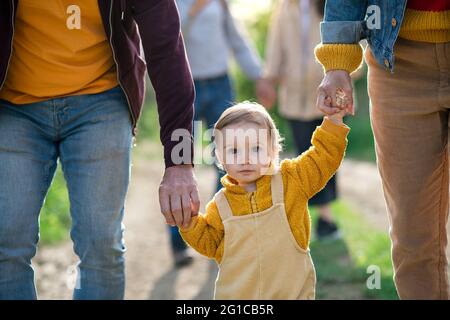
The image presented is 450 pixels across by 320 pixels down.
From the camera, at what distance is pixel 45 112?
3.35m

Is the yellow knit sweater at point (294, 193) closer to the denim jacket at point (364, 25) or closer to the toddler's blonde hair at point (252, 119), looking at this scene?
the toddler's blonde hair at point (252, 119)

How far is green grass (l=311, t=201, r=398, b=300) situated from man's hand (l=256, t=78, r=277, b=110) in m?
1.08

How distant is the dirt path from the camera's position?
543 cm

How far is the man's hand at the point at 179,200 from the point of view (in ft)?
10.6

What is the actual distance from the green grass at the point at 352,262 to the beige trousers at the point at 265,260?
1617 millimetres

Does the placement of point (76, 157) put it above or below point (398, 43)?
below

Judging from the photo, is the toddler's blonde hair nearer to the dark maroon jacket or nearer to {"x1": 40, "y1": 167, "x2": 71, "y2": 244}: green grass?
the dark maroon jacket

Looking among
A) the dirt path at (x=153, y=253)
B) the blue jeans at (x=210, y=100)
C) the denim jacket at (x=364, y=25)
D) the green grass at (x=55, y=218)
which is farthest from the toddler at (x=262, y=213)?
the green grass at (x=55, y=218)

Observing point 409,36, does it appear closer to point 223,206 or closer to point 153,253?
point 223,206

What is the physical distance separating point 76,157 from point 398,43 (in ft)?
4.36
